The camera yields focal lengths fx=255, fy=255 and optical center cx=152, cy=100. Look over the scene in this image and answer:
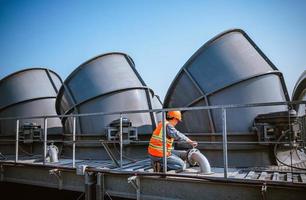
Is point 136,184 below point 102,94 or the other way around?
below

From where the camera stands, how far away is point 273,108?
6.23 metres

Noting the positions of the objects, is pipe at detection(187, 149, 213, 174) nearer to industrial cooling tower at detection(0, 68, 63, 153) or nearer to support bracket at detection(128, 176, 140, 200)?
support bracket at detection(128, 176, 140, 200)

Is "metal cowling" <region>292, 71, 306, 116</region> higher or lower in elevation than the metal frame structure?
higher

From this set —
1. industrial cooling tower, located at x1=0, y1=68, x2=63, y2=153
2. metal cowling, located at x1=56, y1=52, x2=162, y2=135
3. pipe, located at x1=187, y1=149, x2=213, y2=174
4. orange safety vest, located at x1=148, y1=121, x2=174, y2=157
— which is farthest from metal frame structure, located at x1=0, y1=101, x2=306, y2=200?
industrial cooling tower, located at x1=0, y1=68, x2=63, y2=153

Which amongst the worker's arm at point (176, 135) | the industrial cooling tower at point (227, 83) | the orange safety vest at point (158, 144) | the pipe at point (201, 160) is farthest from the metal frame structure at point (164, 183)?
the industrial cooling tower at point (227, 83)

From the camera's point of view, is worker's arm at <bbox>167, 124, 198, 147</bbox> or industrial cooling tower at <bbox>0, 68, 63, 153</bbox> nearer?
worker's arm at <bbox>167, 124, 198, 147</bbox>

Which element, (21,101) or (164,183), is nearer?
(164,183)

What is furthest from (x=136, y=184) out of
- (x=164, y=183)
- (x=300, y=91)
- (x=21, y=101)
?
(x=300, y=91)

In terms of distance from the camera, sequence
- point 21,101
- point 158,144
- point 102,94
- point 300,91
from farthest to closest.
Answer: point 21,101
point 300,91
point 102,94
point 158,144

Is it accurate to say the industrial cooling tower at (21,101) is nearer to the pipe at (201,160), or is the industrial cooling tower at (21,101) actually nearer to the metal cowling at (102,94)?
the metal cowling at (102,94)

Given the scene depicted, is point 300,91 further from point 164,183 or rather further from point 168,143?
point 164,183

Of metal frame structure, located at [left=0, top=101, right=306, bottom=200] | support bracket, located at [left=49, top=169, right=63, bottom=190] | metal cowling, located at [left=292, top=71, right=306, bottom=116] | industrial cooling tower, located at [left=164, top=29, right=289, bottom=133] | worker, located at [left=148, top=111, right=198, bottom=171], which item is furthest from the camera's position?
metal cowling, located at [left=292, top=71, right=306, bottom=116]

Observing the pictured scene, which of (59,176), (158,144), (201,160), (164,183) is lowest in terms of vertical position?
(59,176)

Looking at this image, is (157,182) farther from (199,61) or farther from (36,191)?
(36,191)
